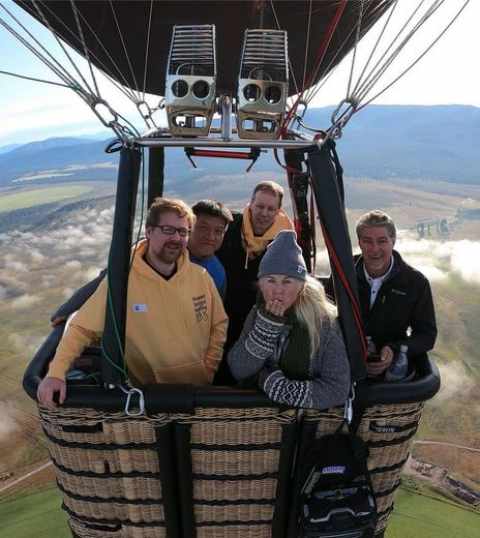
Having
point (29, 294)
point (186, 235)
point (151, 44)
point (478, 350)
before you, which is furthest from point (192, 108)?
point (29, 294)

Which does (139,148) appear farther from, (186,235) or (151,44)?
(151,44)

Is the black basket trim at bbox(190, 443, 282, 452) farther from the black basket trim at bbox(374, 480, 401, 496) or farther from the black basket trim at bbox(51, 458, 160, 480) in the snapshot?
the black basket trim at bbox(374, 480, 401, 496)

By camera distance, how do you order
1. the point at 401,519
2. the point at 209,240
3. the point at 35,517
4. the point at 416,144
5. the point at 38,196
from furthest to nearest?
the point at 416,144, the point at 38,196, the point at 35,517, the point at 401,519, the point at 209,240

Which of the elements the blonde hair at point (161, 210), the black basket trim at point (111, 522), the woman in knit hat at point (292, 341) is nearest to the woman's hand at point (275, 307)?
the woman in knit hat at point (292, 341)

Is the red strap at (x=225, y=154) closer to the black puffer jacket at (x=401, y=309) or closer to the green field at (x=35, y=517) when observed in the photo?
the black puffer jacket at (x=401, y=309)

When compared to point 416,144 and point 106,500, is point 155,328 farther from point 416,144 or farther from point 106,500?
point 416,144

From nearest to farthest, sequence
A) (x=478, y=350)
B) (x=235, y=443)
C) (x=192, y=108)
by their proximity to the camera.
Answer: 1. (x=192, y=108)
2. (x=235, y=443)
3. (x=478, y=350)

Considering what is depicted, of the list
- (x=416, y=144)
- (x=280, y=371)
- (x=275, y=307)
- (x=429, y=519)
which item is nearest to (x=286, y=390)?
(x=280, y=371)
